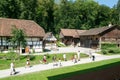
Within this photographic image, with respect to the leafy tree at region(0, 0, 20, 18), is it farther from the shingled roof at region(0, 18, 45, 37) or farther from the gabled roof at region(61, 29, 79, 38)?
the shingled roof at region(0, 18, 45, 37)

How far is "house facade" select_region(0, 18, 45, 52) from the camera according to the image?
38.2 meters

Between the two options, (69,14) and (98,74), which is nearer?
(98,74)

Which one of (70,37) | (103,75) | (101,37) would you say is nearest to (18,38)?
(101,37)

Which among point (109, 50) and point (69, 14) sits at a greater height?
point (69, 14)

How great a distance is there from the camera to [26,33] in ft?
133

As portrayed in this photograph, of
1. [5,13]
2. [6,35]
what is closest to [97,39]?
[6,35]

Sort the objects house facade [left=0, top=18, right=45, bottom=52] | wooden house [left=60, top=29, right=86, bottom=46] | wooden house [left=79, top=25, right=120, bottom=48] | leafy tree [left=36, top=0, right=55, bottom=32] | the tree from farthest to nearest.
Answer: leafy tree [left=36, top=0, right=55, bottom=32] → wooden house [left=60, top=29, right=86, bottom=46] → wooden house [left=79, top=25, right=120, bottom=48] → house facade [left=0, top=18, right=45, bottom=52] → the tree

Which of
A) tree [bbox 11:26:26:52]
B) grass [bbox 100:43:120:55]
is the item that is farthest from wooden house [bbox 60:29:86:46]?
tree [bbox 11:26:26:52]

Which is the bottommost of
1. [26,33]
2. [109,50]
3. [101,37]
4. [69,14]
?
[109,50]

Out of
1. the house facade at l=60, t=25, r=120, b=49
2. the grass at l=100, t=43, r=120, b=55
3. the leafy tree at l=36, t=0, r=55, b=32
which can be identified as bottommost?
the grass at l=100, t=43, r=120, b=55

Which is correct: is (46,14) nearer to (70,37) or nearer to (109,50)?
(70,37)

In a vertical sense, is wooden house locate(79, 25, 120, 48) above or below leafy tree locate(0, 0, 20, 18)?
below

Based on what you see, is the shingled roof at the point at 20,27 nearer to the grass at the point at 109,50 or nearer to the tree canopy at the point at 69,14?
the grass at the point at 109,50

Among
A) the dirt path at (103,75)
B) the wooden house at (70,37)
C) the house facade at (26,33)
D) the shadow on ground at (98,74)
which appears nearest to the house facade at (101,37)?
the wooden house at (70,37)
